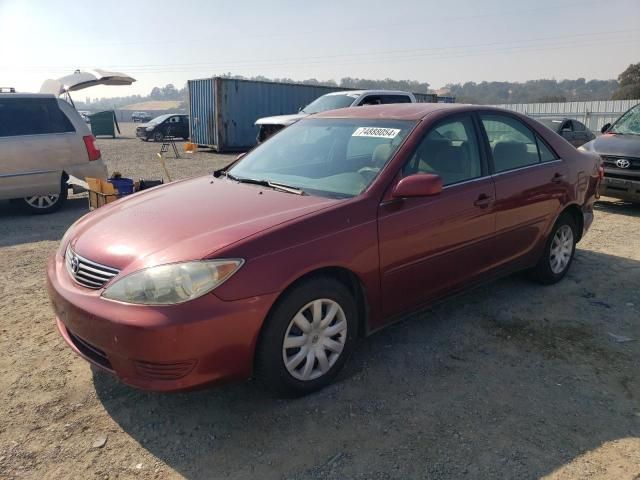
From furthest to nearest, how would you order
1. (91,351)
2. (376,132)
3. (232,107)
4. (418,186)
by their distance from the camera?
(232,107)
(376,132)
(418,186)
(91,351)

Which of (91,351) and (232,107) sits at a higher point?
(232,107)

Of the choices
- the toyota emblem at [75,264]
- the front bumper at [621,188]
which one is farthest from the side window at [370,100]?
the toyota emblem at [75,264]

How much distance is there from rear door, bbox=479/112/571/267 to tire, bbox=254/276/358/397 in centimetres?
164

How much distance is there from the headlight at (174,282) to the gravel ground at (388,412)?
0.76 metres

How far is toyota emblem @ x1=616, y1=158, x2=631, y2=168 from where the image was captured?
26.3ft

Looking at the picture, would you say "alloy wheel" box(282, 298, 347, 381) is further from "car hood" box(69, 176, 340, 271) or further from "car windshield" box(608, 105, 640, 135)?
"car windshield" box(608, 105, 640, 135)

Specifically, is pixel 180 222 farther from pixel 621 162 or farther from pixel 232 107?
pixel 232 107

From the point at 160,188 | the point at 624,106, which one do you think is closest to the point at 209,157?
the point at 160,188

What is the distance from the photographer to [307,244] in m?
2.83

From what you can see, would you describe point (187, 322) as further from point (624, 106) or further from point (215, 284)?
point (624, 106)

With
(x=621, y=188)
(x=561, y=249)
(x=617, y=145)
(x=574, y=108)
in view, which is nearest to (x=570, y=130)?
(x=617, y=145)

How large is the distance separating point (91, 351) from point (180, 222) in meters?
0.85

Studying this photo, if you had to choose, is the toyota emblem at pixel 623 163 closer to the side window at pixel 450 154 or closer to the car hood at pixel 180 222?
the side window at pixel 450 154

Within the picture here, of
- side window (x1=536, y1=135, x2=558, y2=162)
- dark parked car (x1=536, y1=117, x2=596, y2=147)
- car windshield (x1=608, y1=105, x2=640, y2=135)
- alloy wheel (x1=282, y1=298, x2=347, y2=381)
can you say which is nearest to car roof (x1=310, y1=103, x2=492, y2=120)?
side window (x1=536, y1=135, x2=558, y2=162)
